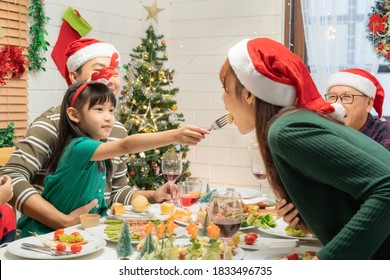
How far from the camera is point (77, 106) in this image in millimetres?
2354

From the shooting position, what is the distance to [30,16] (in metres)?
4.02

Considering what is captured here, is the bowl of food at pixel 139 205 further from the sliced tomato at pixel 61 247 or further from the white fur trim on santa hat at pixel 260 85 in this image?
the white fur trim on santa hat at pixel 260 85

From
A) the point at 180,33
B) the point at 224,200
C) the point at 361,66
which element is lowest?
the point at 224,200

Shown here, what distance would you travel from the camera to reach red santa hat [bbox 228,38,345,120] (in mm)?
1557

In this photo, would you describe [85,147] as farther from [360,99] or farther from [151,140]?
[360,99]

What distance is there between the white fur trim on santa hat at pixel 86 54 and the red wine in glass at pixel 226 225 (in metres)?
1.85

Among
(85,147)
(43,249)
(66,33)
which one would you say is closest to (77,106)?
(85,147)

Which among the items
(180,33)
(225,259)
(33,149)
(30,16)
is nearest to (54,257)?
(225,259)

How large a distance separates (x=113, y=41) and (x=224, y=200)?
3.69m

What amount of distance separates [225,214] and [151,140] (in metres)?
0.71

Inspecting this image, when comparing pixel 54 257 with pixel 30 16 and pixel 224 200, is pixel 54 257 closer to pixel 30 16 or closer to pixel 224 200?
pixel 224 200

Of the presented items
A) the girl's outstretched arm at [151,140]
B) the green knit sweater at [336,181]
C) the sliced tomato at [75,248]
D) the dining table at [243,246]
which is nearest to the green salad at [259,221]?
the dining table at [243,246]

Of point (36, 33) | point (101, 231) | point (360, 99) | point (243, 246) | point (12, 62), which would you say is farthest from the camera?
point (36, 33)

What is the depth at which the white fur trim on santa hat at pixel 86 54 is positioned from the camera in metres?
3.04
